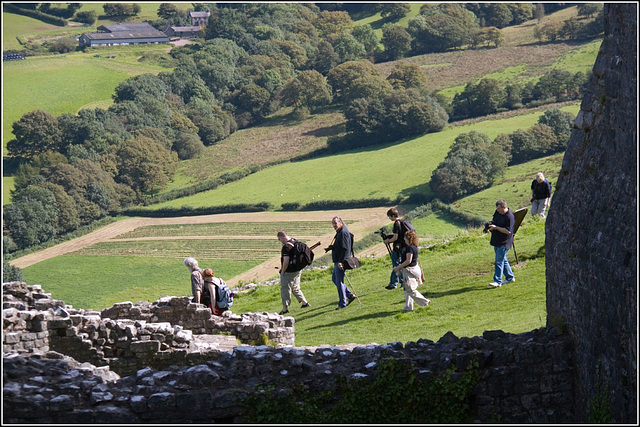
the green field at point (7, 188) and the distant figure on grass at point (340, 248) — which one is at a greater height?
the distant figure on grass at point (340, 248)

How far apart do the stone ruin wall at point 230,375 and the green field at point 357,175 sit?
7637 centimetres

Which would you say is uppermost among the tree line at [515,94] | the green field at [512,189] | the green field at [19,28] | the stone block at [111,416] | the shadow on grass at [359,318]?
the green field at [19,28]

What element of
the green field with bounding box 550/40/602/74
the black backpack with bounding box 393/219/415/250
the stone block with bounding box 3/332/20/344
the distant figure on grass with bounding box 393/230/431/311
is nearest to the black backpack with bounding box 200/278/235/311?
the distant figure on grass with bounding box 393/230/431/311

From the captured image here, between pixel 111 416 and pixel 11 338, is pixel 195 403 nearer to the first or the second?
pixel 111 416

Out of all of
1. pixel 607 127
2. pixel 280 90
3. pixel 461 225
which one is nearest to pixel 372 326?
pixel 607 127

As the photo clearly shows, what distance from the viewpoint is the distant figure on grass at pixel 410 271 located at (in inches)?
813

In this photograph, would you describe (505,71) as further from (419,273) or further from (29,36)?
(419,273)

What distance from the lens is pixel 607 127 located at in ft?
43.2

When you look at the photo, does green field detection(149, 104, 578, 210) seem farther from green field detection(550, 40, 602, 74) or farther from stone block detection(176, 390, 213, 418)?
stone block detection(176, 390, 213, 418)

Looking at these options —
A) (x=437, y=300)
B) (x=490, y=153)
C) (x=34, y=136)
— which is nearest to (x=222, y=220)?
(x=490, y=153)

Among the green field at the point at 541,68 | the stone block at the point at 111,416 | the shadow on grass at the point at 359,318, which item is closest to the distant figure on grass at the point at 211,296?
the shadow on grass at the point at 359,318

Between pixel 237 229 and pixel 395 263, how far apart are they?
65774mm

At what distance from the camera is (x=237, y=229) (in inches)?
3469

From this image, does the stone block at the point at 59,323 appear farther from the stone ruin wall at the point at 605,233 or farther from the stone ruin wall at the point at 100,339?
the stone ruin wall at the point at 605,233
